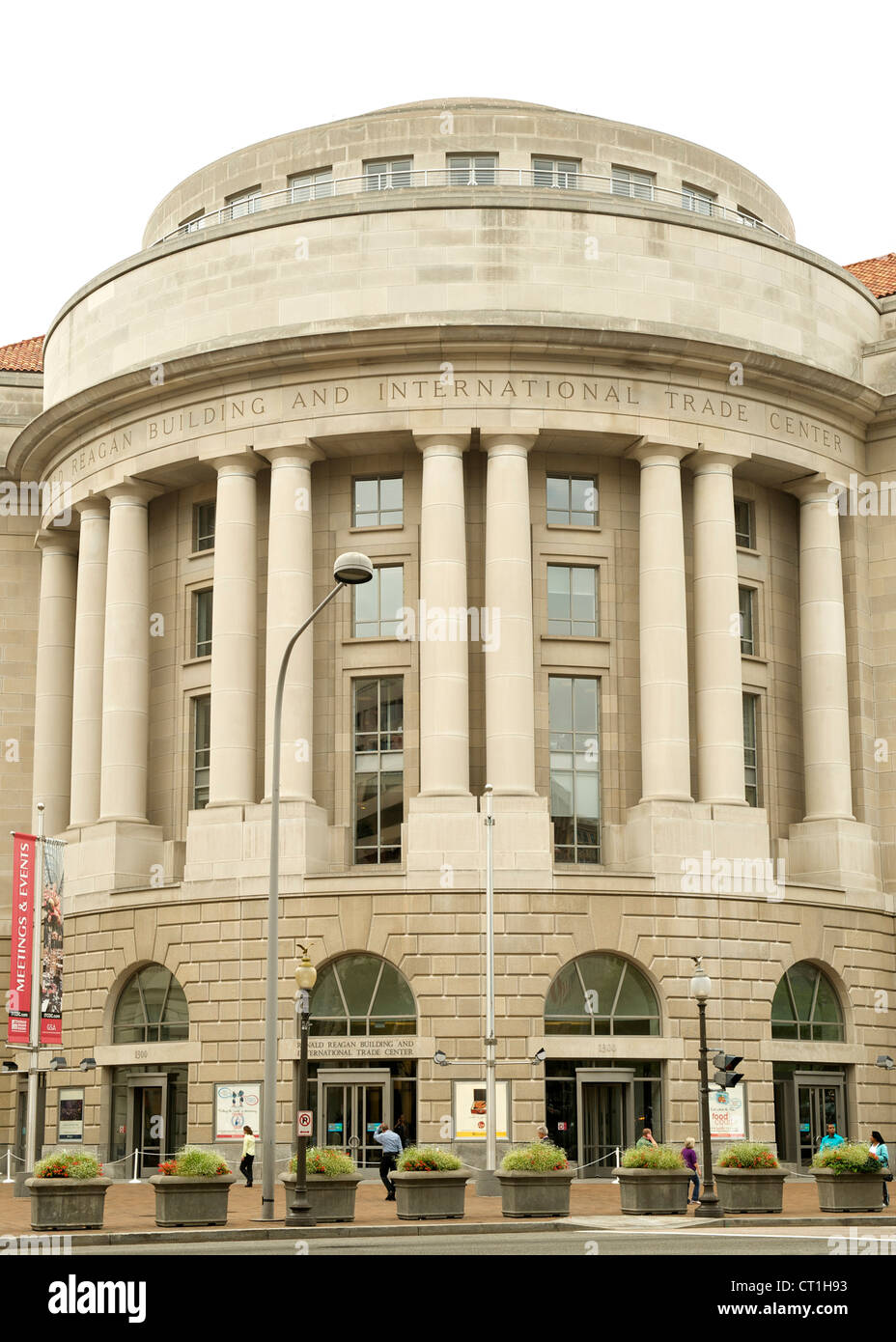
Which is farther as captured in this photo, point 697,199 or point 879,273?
point 879,273

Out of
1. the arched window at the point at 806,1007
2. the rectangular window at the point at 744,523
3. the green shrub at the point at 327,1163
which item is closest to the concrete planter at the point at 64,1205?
the green shrub at the point at 327,1163

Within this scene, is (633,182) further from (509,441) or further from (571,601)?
(571,601)

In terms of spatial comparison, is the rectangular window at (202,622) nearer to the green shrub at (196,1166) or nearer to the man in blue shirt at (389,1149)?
the man in blue shirt at (389,1149)

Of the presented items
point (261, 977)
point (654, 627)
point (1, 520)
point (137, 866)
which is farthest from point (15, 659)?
point (654, 627)

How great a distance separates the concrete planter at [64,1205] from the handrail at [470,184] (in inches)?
1176

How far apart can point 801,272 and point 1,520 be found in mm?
26071

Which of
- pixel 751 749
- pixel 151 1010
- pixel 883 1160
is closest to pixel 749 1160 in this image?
pixel 883 1160

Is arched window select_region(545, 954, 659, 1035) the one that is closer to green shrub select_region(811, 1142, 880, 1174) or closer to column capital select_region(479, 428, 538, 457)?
green shrub select_region(811, 1142, 880, 1174)

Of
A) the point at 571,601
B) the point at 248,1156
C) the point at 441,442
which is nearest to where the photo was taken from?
the point at 248,1156

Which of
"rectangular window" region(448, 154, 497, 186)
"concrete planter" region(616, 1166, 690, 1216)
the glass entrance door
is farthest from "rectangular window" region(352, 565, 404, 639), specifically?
"concrete planter" region(616, 1166, 690, 1216)

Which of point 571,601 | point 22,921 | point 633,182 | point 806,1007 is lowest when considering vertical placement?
point 806,1007

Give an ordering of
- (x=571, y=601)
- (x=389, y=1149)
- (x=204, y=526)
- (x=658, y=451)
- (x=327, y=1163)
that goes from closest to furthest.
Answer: (x=327, y=1163) < (x=389, y=1149) < (x=658, y=451) < (x=571, y=601) < (x=204, y=526)

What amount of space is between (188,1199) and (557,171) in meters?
33.9

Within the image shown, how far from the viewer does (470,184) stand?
4947 cm
